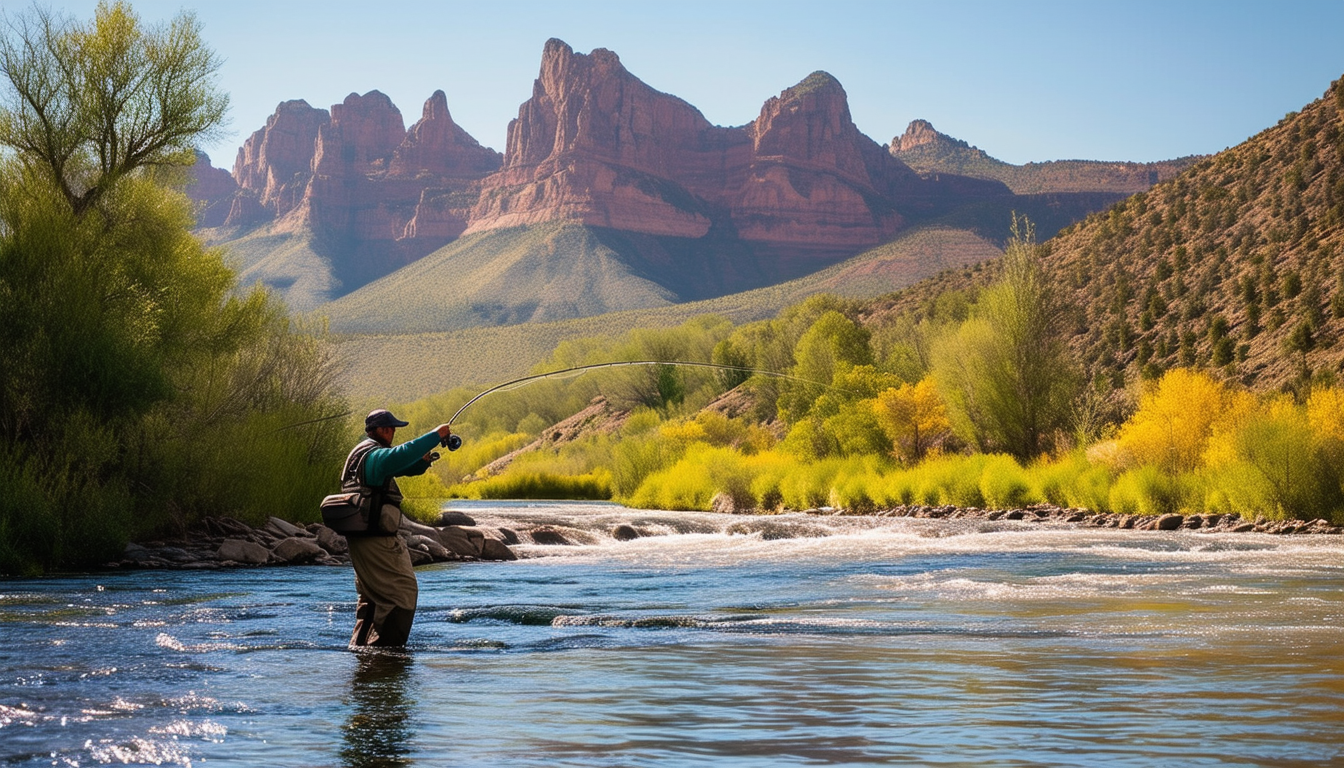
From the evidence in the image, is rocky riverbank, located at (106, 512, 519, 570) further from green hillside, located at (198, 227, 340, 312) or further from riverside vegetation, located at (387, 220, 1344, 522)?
green hillside, located at (198, 227, 340, 312)

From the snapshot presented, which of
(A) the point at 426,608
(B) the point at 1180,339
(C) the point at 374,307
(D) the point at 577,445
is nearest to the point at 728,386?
(D) the point at 577,445

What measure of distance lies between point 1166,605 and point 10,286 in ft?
60.3

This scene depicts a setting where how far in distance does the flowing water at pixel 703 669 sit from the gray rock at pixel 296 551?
10.6 ft

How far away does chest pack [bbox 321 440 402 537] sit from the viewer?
9.87 meters

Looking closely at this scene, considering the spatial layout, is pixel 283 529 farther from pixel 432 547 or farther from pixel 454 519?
pixel 454 519

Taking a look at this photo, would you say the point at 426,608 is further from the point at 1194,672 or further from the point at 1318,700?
the point at 1318,700

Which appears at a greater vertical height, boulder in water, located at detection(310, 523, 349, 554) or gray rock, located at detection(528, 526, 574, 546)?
boulder in water, located at detection(310, 523, 349, 554)

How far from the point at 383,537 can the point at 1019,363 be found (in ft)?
105

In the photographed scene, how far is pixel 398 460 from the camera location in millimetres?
9484

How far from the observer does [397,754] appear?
659 cm

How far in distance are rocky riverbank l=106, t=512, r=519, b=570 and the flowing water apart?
2.07 metres

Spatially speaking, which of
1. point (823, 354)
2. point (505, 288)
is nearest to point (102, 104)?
point (823, 354)

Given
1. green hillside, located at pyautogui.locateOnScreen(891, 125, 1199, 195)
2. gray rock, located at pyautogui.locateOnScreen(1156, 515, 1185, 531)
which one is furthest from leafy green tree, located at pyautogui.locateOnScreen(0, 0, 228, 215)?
green hillside, located at pyautogui.locateOnScreen(891, 125, 1199, 195)

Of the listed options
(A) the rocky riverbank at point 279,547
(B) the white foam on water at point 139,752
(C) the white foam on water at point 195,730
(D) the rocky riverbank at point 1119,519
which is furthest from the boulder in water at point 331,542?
(D) the rocky riverbank at point 1119,519
